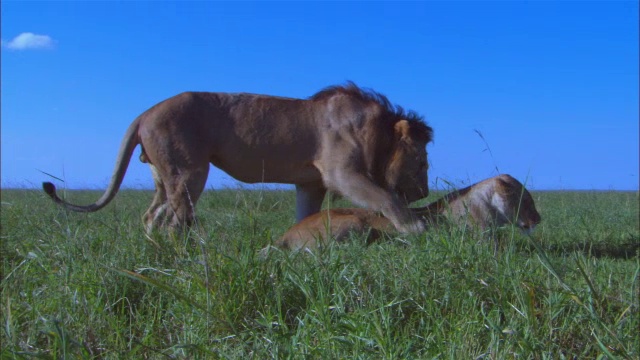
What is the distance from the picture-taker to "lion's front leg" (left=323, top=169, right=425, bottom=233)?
18.1 feet

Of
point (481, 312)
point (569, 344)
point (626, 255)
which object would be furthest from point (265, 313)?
point (626, 255)

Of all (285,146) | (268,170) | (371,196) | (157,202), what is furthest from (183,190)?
(371,196)

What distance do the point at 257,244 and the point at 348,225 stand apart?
1779mm

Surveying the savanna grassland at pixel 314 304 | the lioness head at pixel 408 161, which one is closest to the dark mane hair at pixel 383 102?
the lioness head at pixel 408 161

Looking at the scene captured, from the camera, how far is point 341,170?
5980mm

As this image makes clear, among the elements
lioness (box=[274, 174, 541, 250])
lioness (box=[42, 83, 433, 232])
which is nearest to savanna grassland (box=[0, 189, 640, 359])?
lioness (box=[274, 174, 541, 250])

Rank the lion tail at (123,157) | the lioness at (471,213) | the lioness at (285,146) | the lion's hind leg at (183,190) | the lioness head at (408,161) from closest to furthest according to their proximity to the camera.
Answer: the lioness at (471,213) < the lion's hind leg at (183,190) < the lioness at (285,146) < the lion tail at (123,157) < the lioness head at (408,161)

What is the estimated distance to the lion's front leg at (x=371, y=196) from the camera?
18.1 feet

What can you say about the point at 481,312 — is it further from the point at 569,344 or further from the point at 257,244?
the point at 257,244

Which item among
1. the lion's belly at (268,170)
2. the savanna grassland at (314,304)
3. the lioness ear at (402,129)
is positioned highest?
the lioness ear at (402,129)

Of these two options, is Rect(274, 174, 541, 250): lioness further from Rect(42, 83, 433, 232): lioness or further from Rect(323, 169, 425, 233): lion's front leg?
Rect(42, 83, 433, 232): lioness

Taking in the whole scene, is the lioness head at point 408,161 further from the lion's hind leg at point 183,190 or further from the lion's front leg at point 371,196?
the lion's hind leg at point 183,190

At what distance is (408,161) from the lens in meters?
6.29

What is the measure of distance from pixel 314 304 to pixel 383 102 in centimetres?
360
